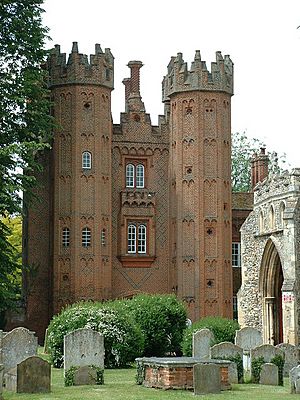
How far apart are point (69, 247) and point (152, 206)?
18.7 ft

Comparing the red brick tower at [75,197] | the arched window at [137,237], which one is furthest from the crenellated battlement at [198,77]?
the arched window at [137,237]

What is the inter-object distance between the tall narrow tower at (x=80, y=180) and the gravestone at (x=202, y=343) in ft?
76.0

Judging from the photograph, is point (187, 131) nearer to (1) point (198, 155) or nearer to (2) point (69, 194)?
(1) point (198, 155)

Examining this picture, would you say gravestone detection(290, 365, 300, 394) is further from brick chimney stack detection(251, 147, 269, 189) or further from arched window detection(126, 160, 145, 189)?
brick chimney stack detection(251, 147, 269, 189)

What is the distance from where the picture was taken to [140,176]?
59531mm

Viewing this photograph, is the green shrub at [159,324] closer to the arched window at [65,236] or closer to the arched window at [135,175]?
the arched window at [65,236]

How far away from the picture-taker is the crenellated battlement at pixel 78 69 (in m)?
57.4

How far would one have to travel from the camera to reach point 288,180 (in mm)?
45812

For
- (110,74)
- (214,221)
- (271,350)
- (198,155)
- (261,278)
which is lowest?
(271,350)

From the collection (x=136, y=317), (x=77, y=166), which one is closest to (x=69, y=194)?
(x=77, y=166)

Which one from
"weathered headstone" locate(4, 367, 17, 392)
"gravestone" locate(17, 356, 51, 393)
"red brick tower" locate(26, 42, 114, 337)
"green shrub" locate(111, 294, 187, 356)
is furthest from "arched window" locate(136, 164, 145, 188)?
"gravestone" locate(17, 356, 51, 393)

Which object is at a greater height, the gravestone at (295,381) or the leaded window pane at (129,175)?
the leaded window pane at (129,175)

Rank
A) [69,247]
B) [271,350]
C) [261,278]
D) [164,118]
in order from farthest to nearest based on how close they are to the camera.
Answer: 1. [164,118]
2. [69,247]
3. [261,278]
4. [271,350]

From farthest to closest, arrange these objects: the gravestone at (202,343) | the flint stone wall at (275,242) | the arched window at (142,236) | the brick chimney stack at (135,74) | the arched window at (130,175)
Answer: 1. the brick chimney stack at (135,74)
2. the arched window at (130,175)
3. the arched window at (142,236)
4. the flint stone wall at (275,242)
5. the gravestone at (202,343)
